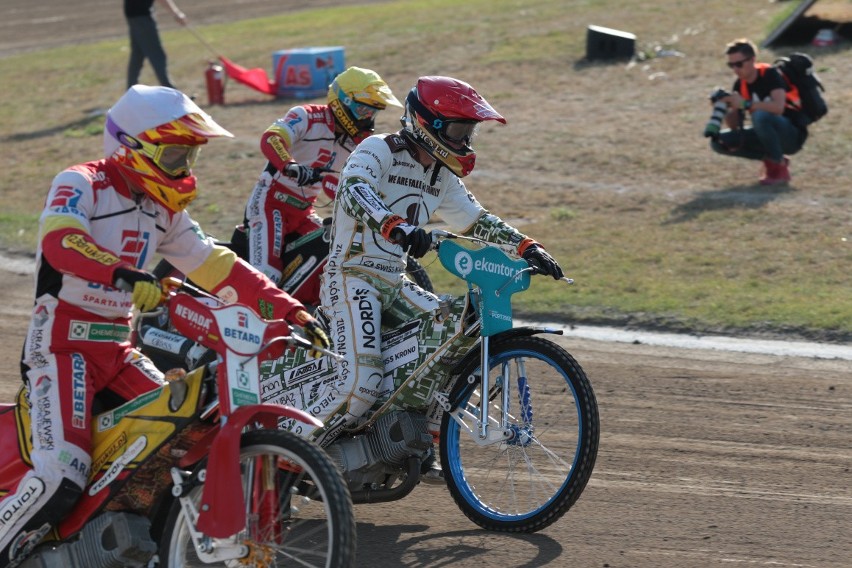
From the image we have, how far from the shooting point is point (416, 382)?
6242 millimetres

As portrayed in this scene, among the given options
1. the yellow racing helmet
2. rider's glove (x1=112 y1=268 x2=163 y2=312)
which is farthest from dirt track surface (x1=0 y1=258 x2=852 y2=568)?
the yellow racing helmet

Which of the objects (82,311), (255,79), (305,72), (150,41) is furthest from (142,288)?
(255,79)

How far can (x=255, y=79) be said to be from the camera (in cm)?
1989

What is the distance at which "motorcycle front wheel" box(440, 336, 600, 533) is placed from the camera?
584 cm

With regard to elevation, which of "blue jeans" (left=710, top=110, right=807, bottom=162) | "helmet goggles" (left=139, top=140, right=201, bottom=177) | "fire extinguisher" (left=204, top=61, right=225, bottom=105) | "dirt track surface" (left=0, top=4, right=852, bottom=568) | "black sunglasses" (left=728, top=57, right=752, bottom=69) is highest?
"helmet goggles" (left=139, top=140, right=201, bottom=177)

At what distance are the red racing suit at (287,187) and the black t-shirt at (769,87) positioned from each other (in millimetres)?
6007

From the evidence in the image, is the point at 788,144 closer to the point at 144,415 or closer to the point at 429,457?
the point at 429,457

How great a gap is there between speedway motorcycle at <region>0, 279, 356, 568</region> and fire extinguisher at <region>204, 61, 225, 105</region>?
14.7 m

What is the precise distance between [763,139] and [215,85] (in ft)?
31.0

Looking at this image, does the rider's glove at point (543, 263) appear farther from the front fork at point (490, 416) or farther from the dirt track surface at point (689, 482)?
the dirt track surface at point (689, 482)

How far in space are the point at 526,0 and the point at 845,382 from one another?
60.9 feet

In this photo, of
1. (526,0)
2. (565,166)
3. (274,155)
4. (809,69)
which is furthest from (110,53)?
(274,155)

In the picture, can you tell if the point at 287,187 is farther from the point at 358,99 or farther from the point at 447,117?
the point at 447,117

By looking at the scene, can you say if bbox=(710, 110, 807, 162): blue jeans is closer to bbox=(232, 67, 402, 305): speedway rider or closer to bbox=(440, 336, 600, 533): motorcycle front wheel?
bbox=(232, 67, 402, 305): speedway rider
